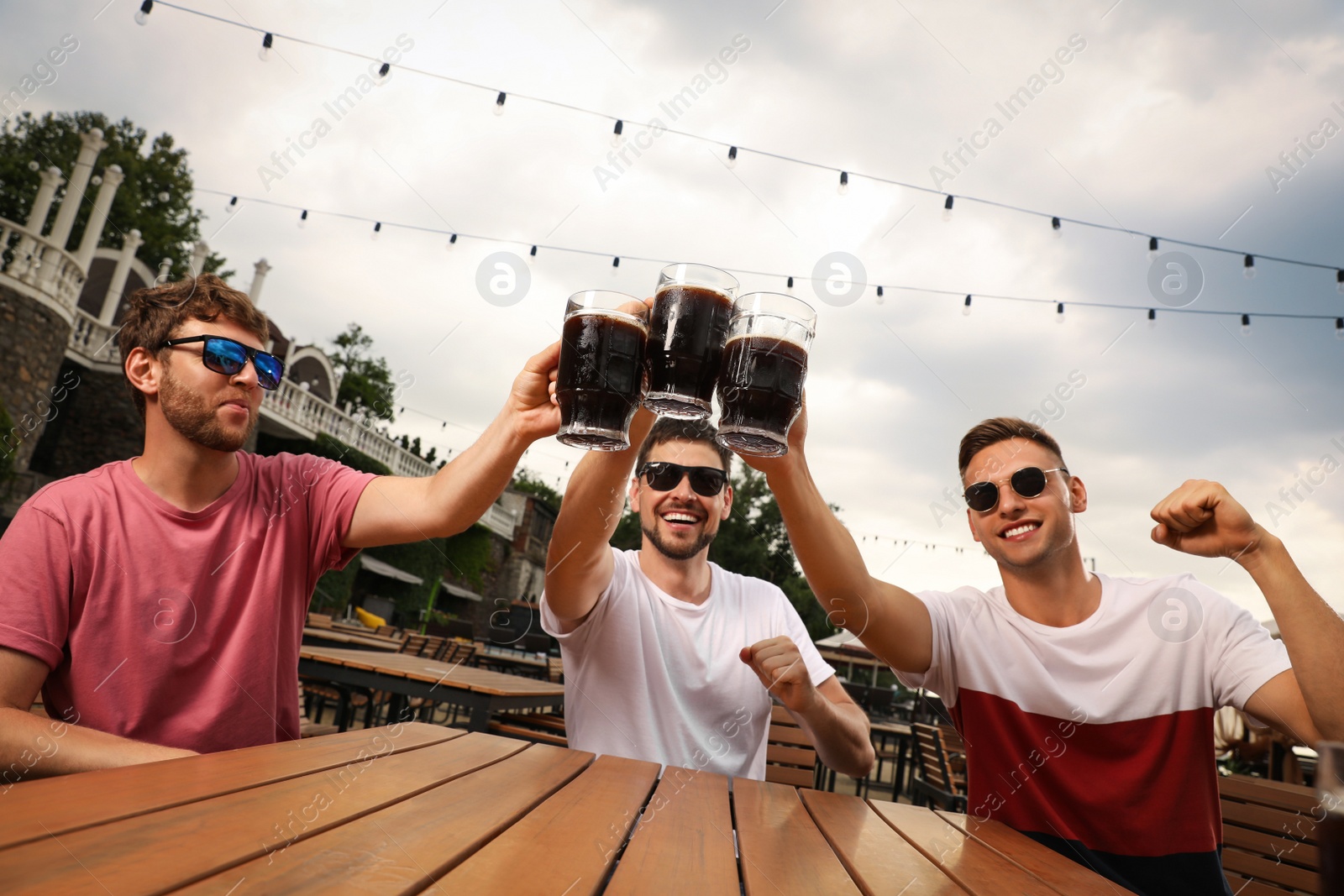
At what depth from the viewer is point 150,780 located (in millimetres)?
979

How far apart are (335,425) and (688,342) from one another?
18.7m

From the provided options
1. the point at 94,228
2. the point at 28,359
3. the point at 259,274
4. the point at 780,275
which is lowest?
the point at 28,359

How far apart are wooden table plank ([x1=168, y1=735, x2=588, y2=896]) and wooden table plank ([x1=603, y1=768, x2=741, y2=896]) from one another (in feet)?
0.61

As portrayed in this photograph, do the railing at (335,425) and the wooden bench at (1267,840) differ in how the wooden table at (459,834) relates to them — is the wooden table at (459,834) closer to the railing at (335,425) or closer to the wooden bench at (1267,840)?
the wooden bench at (1267,840)

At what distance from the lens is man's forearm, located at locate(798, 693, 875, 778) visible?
192 centimetres

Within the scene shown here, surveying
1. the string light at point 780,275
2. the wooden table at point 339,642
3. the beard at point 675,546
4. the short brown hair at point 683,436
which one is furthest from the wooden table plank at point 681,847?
the string light at point 780,275


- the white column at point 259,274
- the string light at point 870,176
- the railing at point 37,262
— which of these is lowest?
the railing at point 37,262

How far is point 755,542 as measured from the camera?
2073 cm

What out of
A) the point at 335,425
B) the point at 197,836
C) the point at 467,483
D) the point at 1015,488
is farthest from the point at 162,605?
the point at 335,425

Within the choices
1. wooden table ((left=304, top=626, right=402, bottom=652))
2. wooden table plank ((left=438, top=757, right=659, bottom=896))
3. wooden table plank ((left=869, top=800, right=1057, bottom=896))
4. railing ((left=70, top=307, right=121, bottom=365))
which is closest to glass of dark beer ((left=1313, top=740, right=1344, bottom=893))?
wooden table plank ((left=869, top=800, right=1057, bottom=896))

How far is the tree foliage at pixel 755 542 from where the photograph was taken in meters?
20.4

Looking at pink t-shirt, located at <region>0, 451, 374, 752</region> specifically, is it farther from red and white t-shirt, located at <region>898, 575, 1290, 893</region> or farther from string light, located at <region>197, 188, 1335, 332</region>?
string light, located at <region>197, 188, 1335, 332</region>

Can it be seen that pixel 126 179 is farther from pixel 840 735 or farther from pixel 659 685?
pixel 840 735

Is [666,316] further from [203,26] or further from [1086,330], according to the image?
[1086,330]
